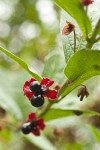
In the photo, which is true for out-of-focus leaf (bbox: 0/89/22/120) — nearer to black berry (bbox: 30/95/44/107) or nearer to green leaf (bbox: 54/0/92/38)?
black berry (bbox: 30/95/44/107)

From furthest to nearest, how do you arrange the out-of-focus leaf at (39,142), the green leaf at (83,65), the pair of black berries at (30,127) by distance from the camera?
the out-of-focus leaf at (39,142)
the pair of black berries at (30,127)
the green leaf at (83,65)

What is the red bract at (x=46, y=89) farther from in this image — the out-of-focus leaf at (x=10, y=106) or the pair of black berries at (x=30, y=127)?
the out-of-focus leaf at (x=10, y=106)

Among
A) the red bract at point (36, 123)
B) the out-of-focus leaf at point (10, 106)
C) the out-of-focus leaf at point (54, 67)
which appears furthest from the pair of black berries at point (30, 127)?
the out-of-focus leaf at point (10, 106)

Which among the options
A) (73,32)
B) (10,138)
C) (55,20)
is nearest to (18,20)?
(55,20)

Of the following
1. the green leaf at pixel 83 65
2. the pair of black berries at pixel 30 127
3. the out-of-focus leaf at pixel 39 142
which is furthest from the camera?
the out-of-focus leaf at pixel 39 142

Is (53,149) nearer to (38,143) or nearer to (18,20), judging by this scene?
(38,143)

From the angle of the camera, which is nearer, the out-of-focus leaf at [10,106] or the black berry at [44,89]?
the black berry at [44,89]

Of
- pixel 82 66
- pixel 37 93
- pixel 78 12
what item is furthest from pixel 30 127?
pixel 78 12

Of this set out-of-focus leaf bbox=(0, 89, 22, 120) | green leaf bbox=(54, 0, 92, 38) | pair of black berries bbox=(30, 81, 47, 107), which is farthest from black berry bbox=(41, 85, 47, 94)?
out-of-focus leaf bbox=(0, 89, 22, 120)
